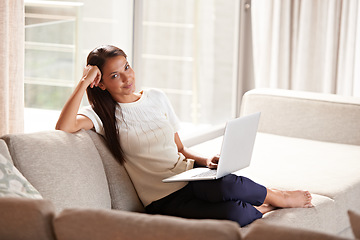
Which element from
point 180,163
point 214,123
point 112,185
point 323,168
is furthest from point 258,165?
point 214,123

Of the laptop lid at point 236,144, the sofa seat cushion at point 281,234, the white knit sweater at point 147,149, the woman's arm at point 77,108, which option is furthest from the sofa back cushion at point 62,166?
the sofa seat cushion at point 281,234

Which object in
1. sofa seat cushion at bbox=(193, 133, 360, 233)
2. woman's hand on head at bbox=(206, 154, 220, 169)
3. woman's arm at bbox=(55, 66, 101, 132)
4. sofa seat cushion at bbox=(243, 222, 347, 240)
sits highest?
woman's arm at bbox=(55, 66, 101, 132)

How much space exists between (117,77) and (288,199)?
36.8 inches

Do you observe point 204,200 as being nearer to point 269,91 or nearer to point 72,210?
point 72,210

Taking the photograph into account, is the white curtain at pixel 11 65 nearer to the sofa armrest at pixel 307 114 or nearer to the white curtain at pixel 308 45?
the sofa armrest at pixel 307 114

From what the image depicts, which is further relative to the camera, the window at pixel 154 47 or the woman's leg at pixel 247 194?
the window at pixel 154 47

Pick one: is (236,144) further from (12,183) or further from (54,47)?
(54,47)

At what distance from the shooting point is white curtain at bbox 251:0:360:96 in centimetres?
510

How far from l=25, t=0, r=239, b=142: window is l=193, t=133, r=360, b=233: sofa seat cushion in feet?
2.82

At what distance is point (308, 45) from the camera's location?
5.29 metres

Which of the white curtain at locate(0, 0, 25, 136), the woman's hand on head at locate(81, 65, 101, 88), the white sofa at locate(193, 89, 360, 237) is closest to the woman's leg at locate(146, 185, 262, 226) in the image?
the white sofa at locate(193, 89, 360, 237)

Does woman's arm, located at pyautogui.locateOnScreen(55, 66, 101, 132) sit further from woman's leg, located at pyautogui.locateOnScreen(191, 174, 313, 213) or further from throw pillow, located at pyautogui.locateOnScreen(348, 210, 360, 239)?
throw pillow, located at pyautogui.locateOnScreen(348, 210, 360, 239)

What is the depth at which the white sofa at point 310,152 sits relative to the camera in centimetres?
290

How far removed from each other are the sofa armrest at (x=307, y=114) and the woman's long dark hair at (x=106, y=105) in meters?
1.73
